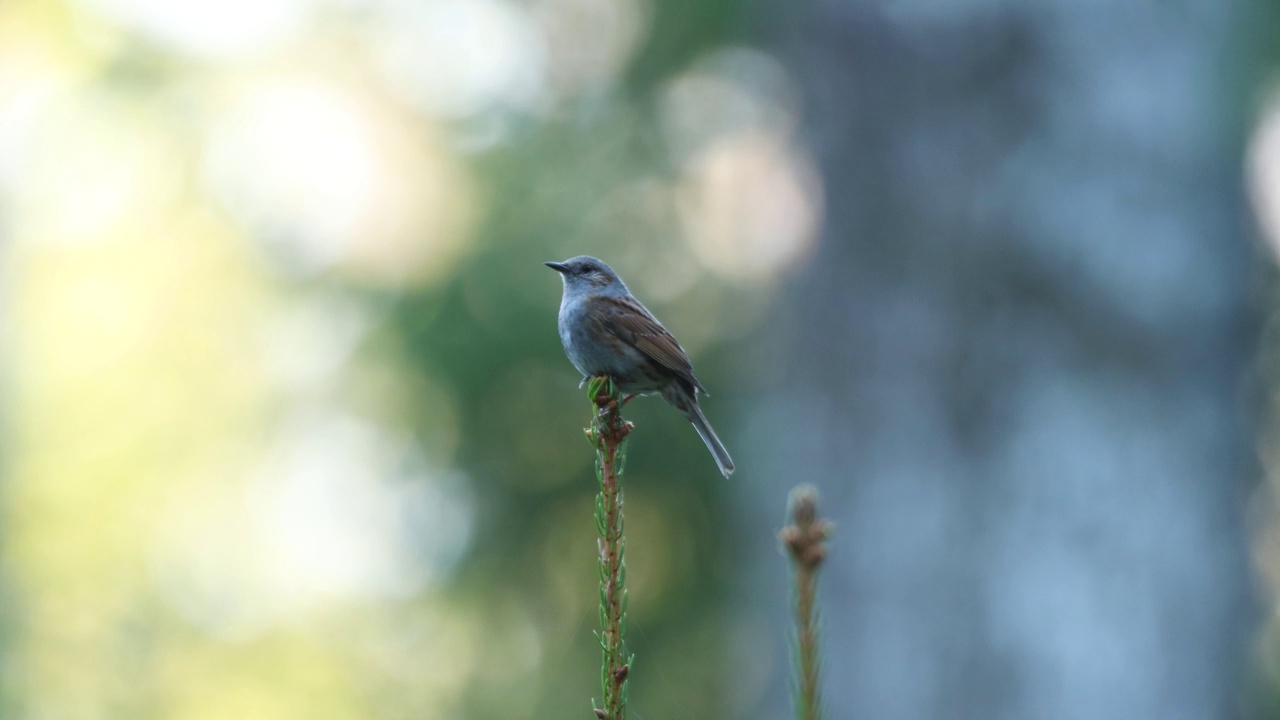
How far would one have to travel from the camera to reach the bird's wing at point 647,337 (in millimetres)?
4582

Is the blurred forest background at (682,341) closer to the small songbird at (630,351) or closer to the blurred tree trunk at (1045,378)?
the blurred tree trunk at (1045,378)

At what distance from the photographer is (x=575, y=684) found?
30.9 ft

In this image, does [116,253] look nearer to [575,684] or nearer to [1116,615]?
[575,684]

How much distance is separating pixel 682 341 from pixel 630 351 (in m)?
4.86

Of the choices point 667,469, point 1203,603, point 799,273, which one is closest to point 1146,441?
point 1203,603

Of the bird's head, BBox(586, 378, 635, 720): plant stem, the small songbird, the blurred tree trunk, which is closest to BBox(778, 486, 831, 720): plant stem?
BBox(586, 378, 635, 720): plant stem

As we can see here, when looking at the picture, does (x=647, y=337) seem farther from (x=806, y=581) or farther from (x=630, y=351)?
(x=806, y=581)

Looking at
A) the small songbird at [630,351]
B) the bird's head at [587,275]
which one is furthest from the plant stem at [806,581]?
the bird's head at [587,275]

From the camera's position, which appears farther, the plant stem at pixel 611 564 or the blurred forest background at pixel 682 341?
the blurred forest background at pixel 682 341

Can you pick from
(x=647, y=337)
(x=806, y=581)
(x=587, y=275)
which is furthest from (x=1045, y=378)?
(x=806, y=581)

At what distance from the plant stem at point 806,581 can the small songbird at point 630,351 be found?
2.90 metres

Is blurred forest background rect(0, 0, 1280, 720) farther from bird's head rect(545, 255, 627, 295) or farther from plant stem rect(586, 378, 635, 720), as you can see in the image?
plant stem rect(586, 378, 635, 720)

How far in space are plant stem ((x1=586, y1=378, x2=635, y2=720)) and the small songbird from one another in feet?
5.60

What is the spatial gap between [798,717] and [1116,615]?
4539mm
